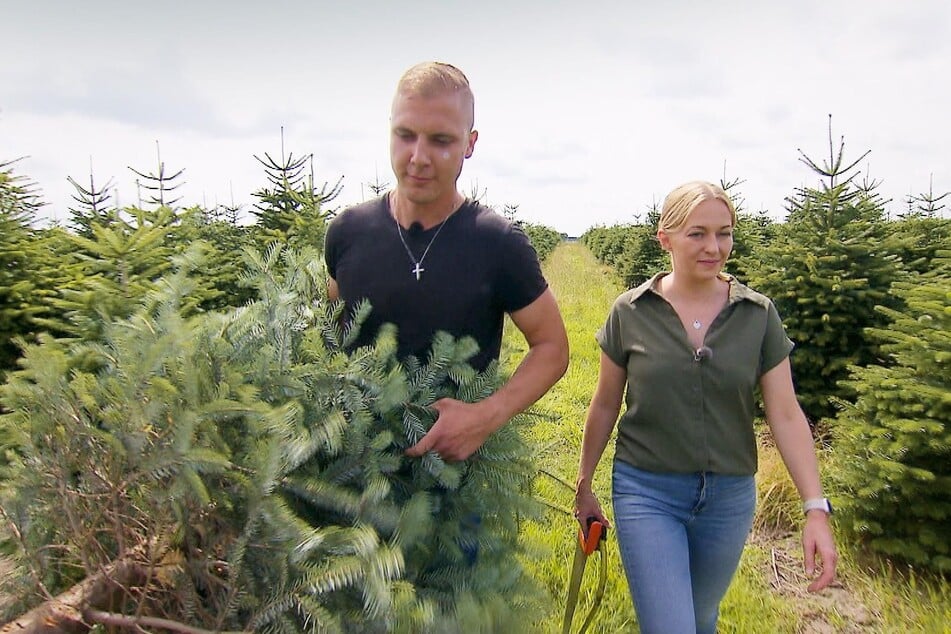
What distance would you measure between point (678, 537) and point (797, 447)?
51 centimetres

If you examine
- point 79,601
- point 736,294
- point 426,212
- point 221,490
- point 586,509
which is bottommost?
point 586,509

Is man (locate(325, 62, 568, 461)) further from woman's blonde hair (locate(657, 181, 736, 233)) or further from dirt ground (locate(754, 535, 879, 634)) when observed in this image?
dirt ground (locate(754, 535, 879, 634))

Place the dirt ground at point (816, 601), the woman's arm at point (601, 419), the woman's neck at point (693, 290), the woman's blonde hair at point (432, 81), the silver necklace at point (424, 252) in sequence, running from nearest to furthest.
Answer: the woman's blonde hair at point (432, 81)
the silver necklace at point (424, 252)
the woman's neck at point (693, 290)
the woman's arm at point (601, 419)
the dirt ground at point (816, 601)

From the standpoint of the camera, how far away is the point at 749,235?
31.0 ft

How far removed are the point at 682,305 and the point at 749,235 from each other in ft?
26.4

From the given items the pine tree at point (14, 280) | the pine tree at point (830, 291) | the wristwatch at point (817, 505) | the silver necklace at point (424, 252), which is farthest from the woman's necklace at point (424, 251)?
the pine tree at point (830, 291)

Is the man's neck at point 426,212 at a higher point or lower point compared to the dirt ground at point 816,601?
higher

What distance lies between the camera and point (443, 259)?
197cm

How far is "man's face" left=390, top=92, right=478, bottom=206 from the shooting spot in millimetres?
1868

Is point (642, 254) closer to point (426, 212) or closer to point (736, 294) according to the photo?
point (736, 294)

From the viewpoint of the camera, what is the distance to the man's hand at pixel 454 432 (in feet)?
5.06

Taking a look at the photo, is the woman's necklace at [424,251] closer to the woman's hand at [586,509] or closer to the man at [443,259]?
the man at [443,259]

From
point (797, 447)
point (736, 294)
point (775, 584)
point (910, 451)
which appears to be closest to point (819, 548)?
point (797, 447)

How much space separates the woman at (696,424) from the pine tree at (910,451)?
208 cm
